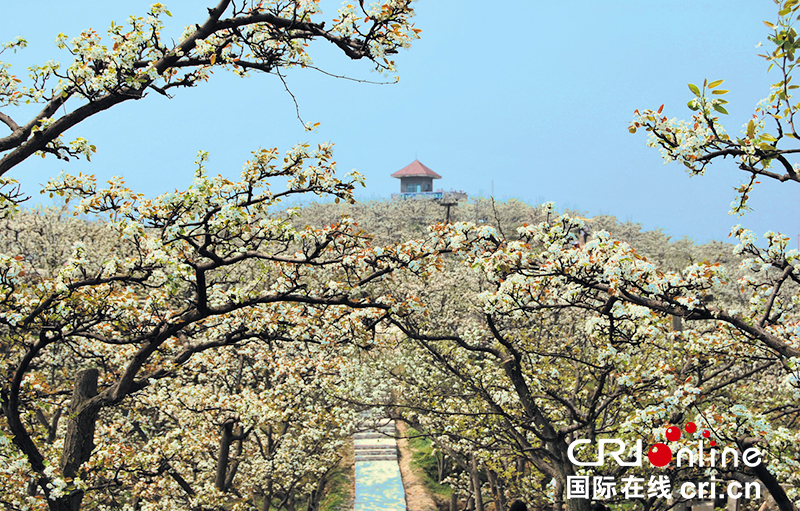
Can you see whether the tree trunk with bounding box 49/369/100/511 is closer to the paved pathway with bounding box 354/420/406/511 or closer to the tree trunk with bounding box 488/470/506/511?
the tree trunk with bounding box 488/470/506/511

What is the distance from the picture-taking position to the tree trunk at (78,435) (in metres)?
8.42

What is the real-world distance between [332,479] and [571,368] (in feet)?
52.4

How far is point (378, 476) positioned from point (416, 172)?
256 ft

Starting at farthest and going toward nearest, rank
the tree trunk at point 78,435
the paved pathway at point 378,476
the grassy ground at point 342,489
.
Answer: the grassy ground at point 342,489
the paved pathway at point 378,476
the tree trunk at point 78,435

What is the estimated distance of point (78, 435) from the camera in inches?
337

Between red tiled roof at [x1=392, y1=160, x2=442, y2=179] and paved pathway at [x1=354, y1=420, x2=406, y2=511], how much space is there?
72268 millimetres

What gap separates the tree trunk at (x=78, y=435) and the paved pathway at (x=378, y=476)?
14.4 meters

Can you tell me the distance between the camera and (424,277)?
7785 mm

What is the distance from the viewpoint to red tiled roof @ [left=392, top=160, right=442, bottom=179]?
101 metres

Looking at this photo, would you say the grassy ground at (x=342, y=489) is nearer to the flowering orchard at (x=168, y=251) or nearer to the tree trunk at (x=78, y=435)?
the flowering orchard at (x=168, y=251)
